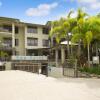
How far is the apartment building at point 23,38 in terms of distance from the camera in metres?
43.9

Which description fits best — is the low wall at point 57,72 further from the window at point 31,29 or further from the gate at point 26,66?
the window at point 31,29

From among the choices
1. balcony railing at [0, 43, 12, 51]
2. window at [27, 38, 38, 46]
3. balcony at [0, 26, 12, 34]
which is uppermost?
balcony at [0, 26, 12, 34]

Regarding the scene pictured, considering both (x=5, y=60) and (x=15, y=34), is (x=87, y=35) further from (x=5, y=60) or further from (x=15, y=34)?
(x=15, y=34)

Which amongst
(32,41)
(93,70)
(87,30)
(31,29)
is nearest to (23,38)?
(32,41)

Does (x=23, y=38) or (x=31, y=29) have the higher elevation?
(x=31, y=29)

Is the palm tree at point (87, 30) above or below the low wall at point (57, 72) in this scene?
above

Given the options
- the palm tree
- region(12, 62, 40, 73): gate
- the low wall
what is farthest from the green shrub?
region(12, 62, 40, 73): gate

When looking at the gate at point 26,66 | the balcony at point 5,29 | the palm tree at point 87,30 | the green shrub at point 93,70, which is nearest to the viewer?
the green shrub at point 93,70

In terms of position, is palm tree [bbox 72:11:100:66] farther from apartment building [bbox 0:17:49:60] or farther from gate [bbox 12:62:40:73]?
apartment building [bbox 0:17:49:60]

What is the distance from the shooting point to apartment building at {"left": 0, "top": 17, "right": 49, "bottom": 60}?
4388cm

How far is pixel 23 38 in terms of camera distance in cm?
4666

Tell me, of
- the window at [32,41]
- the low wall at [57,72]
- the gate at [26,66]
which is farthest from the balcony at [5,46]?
the low wall at [57,72]

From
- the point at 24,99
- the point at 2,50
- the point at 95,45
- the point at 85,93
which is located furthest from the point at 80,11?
the point at 2,50

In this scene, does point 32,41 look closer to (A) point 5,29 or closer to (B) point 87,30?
(A) point 5,29
